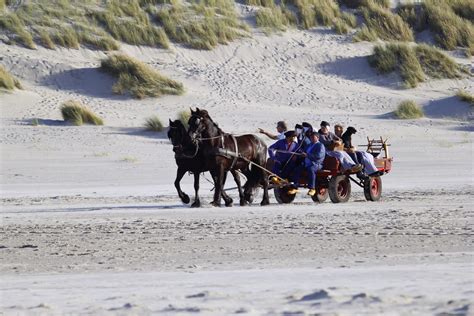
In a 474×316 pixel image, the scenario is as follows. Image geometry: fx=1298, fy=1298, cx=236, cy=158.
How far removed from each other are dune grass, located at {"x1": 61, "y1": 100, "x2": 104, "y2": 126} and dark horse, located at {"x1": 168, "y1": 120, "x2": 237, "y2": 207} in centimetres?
1174

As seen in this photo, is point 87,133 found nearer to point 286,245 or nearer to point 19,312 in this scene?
point 286,245

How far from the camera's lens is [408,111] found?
114 ft

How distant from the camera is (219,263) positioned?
12.5 metres

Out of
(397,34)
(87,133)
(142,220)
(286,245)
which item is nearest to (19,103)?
(87,133)

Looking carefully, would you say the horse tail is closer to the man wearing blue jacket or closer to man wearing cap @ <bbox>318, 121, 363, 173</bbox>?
the man wearing blue jacket

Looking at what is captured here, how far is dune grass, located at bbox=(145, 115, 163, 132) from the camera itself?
105 ft

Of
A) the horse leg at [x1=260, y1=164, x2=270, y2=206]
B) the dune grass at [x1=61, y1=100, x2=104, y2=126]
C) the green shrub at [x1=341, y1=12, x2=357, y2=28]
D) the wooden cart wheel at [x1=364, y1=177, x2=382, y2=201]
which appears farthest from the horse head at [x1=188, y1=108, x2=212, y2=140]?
the green shrub at [x1=341, y1=12, x2=357, y2=28]

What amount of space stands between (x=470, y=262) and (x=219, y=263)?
2410 mm

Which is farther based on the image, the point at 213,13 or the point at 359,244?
the point at 213,13

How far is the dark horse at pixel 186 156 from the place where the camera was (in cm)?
2077

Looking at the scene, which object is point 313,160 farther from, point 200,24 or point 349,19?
point 349,19

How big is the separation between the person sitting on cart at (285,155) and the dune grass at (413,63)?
1745cm

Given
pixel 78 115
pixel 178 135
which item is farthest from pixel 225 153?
pixel 78 115

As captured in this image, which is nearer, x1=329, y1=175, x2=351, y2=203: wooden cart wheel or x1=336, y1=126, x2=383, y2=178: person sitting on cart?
x1=329, y1=175, x2=351, y2=203: wooden cart wheel
